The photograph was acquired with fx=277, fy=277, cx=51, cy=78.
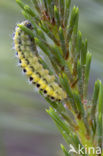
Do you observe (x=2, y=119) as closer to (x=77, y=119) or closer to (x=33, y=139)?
(x=77, y=119)

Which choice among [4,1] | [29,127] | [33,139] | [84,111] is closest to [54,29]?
[84,111]

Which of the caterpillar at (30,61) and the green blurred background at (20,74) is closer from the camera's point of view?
the caterpillar at (30,61)

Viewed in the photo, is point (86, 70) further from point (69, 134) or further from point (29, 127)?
point (29, 127)

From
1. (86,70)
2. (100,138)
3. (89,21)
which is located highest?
(89,21)

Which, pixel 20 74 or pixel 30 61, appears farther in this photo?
pixel 20 74

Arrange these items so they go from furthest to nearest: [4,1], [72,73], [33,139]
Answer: [33,139]
[4,1]
[72,73]

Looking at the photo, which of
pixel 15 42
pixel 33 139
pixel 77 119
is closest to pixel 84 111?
pixel 77 119

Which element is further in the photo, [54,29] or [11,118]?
[11,118]

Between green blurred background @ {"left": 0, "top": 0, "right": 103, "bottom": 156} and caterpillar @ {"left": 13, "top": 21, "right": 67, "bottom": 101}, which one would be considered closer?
caterpillar @ {"left": 13, "top": 21, "right": 67, "bottom": 101}

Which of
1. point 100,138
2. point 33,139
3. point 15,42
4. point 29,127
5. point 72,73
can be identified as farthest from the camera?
point 33,139

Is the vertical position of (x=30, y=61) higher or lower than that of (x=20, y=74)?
lower

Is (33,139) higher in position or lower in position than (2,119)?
higher
